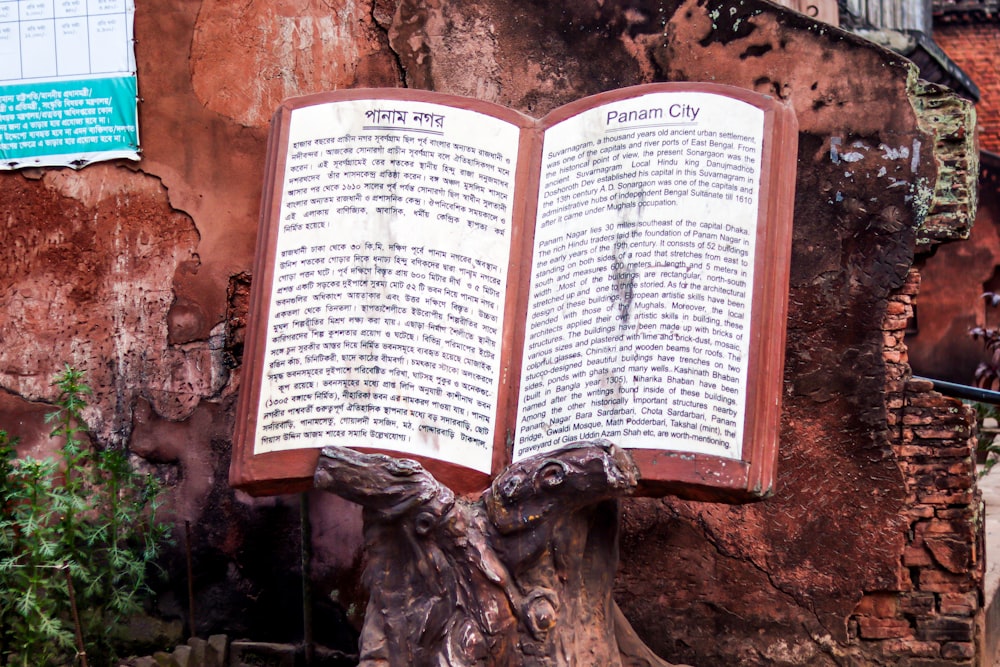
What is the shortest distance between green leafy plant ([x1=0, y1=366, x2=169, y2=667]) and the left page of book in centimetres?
102

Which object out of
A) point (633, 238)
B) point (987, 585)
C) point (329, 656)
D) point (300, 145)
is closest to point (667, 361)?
point (633, 238)

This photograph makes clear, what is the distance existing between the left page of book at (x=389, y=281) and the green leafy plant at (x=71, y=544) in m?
1.02

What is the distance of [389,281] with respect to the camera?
2936 mm

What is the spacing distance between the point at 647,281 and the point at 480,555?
2.51ft

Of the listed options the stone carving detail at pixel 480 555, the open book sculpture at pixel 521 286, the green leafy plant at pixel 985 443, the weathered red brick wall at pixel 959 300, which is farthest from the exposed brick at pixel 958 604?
the weathered red brick wall at pixel 959 300

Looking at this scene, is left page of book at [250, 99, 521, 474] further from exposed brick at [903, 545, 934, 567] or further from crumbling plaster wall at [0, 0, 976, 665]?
exposed brick at [903, 545, 934, 567]

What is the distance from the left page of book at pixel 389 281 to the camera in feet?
9.40

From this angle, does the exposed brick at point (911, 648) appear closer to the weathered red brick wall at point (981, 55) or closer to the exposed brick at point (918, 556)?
the exposed brick at point (918, 556)

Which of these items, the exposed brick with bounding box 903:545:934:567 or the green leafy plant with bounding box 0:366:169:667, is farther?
the exposed brick with bounding box 903:545:934:567

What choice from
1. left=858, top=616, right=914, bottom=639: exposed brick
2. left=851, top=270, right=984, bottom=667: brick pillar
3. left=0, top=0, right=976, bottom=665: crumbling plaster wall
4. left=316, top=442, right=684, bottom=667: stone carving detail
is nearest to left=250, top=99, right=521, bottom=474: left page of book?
left=316, top=442, right=684, bottom=667: stone carving detail

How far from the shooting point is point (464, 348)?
114 inches

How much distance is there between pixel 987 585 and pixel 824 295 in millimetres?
1327

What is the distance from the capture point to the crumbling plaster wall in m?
3.70

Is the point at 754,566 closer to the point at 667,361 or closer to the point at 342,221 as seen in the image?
the point at 667,361
